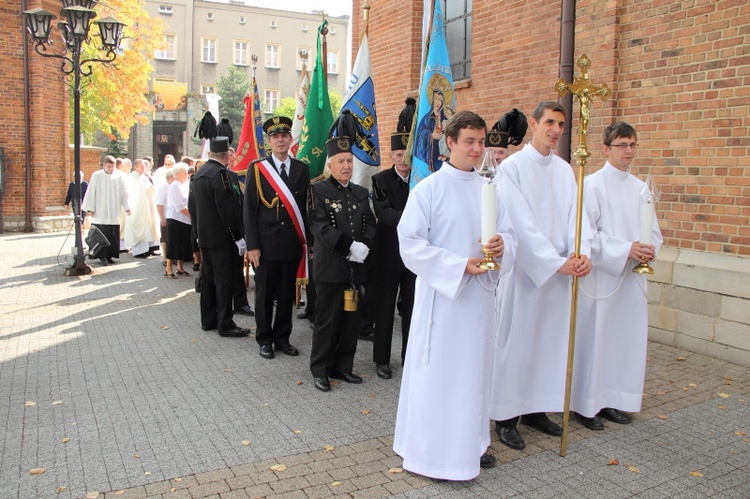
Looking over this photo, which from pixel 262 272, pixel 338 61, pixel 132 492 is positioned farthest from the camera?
pixel 338 61

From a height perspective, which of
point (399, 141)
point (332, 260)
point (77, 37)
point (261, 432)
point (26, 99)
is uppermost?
point (77, 37)

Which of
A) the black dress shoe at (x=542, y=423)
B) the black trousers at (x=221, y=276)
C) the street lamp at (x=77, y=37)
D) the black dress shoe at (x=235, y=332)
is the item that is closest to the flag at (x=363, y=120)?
the black trousers at (x=221, y=276)

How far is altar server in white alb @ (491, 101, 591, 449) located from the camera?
4570 millimetres

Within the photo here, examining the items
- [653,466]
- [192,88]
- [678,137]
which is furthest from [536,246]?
[192,88]

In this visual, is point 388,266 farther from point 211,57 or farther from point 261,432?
point 211,57

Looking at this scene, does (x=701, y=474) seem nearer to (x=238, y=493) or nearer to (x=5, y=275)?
(x=238, y=493)

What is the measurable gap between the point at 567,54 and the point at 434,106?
2.47 m

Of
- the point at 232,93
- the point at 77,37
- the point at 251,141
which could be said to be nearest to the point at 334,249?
the point at 251,141

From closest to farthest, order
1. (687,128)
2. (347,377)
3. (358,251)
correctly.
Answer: (358,251)
(347,377)
(687,128)

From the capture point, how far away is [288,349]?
6762 millimetres

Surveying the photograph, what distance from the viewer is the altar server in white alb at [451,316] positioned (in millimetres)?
3924

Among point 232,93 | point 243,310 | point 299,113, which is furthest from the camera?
point 232,93

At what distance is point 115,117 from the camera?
79.2 ft

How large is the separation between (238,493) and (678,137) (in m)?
5.64
